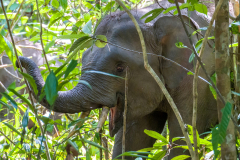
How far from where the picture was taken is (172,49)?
2.11 meters

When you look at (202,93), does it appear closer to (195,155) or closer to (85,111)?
(85,111)

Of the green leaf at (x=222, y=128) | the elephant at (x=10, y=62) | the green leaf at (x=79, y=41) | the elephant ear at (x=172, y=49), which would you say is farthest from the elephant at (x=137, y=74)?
the elephant at (x=10, y=62)

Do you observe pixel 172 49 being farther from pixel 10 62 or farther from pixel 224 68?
pixel 10 62

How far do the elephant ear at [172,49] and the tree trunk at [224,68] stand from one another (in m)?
0.99

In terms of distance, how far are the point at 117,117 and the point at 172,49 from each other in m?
0.58

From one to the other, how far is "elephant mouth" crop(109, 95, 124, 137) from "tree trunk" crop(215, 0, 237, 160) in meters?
1.10

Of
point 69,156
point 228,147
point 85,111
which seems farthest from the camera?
point 85,111

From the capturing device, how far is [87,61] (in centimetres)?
217

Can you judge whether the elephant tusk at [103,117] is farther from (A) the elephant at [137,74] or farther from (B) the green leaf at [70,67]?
(B) the green leaf at [70,67]

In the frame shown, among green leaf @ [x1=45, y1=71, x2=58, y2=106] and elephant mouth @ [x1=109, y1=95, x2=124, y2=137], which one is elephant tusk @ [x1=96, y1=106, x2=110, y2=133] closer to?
elephant mouth @ [x1=109, y1=95, x2=124, y2=137]

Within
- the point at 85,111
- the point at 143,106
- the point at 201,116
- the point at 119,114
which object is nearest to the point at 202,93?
the point at 201,116

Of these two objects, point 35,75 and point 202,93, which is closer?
point 35,75

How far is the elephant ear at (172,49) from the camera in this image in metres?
2.08

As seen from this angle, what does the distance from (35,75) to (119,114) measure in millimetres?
610
